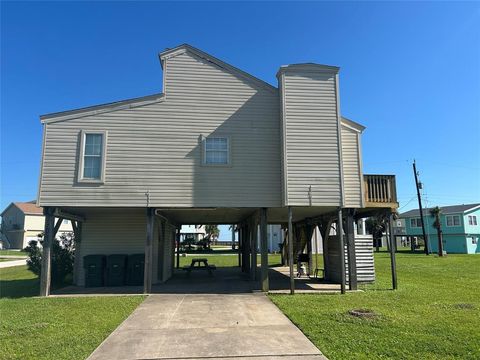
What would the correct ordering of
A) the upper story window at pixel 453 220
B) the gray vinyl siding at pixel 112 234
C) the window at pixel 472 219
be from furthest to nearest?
the upper story window at pixel 453 220, the window at pixel 472 219, the gray vinyl siding at pixel 112 234

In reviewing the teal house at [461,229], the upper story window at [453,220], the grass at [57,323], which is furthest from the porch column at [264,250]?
the upper story window at [453,220]

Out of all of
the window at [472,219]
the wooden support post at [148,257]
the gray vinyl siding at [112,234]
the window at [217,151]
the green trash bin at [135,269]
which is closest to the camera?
the wooden support post at [148,257]

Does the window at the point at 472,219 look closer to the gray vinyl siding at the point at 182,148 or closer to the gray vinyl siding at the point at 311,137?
the gray vinyl siding at the point at 311,137

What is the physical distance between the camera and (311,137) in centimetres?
1255

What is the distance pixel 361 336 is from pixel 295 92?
8.21 metres

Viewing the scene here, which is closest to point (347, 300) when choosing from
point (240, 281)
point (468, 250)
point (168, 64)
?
point (240, 281)

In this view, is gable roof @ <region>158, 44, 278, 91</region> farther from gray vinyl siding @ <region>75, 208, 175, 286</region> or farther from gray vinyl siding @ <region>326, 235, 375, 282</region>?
gray vinyl siding @ <region>326, 235, 375, 282</region>

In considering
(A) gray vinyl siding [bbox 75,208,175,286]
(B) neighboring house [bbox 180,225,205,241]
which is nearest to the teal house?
(B) neighboring house [bbox 180,225,205,241]

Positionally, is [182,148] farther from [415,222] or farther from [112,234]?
[415,222]

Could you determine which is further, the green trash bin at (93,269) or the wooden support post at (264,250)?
the green trash bin at (93,269)

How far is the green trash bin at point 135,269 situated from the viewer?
46.5ft

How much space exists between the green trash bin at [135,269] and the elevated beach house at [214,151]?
2191 mm

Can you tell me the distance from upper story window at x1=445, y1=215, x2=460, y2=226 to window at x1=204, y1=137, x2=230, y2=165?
4456 cm

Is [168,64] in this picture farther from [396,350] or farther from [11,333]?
[396,350]
